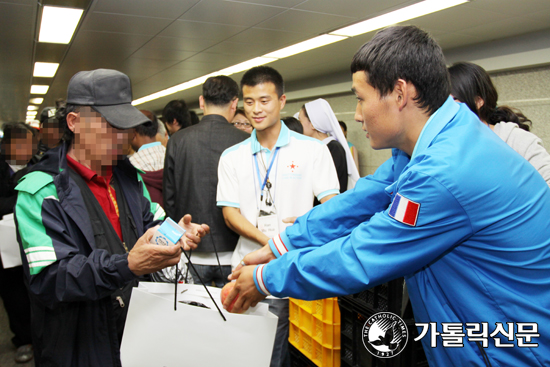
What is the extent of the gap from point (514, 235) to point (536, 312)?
23 cm

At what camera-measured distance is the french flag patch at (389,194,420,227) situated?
1.09 meters

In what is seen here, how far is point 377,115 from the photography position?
1.34 m

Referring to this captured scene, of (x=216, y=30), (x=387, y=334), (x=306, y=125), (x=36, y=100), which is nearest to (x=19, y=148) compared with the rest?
(x=216, y=30)

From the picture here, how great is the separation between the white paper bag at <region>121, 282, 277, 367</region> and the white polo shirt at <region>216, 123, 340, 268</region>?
1005mm

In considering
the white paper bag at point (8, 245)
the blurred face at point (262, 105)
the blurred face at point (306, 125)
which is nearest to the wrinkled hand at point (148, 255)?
the white paper bag at point (8, 245)

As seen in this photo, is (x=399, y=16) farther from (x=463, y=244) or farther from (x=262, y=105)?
(x=463, y=244)

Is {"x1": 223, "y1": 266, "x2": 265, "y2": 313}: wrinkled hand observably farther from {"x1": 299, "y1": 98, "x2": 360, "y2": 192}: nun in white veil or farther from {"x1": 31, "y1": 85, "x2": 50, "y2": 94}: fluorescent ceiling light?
{"x1": 31, "y1": 85, "x2": 50, "y2": 94}: fluorescent ceiling light

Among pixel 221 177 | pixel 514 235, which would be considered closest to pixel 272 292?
pixel 514 235

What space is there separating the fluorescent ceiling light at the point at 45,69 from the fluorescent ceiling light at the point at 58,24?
71.7 inches

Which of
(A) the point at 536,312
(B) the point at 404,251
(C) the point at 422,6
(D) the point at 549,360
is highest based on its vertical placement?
(C) the point at 422,6

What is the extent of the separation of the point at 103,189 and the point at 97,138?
0.76 ft

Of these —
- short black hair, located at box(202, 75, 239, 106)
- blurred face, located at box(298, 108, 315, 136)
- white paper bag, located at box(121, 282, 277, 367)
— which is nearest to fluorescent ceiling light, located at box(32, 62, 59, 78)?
blurred face, located at box(298, 108, 315, 136)

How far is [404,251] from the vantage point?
3.75 feet

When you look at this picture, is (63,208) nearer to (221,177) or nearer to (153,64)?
(221,177)
